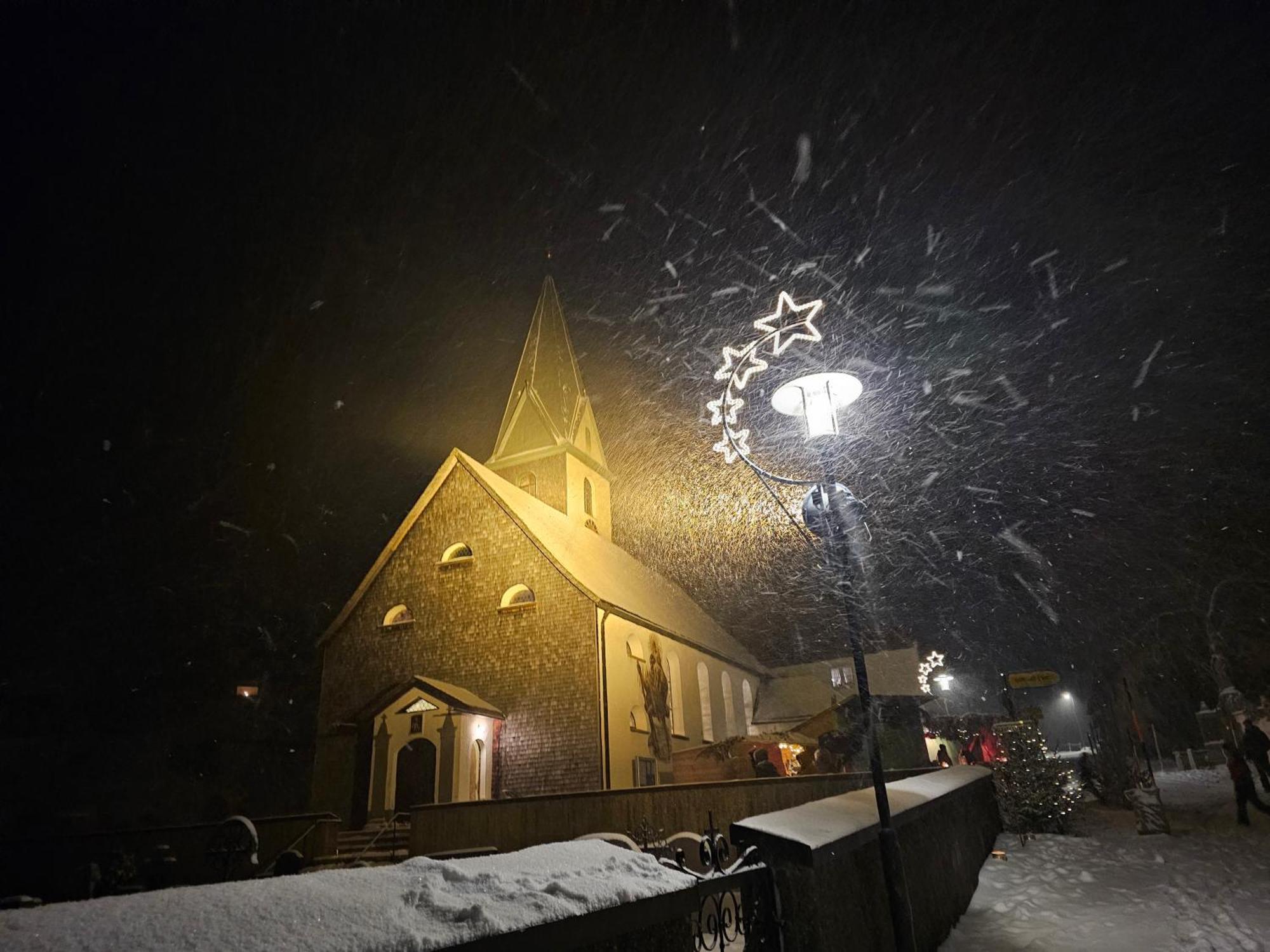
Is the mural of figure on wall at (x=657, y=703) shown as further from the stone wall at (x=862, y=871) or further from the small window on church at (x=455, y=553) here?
the stone wall at (x=862, y=871)

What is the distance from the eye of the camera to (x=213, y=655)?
1410 inches

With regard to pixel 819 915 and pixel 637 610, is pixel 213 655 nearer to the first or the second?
pixel 637 610

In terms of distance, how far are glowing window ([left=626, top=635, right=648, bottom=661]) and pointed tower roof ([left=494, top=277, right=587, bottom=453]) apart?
11326 millimetres

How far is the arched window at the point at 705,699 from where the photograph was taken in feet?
89.7

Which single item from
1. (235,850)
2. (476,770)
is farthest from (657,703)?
(235,850)

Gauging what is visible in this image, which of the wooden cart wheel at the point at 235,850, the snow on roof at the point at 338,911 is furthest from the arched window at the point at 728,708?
the snow on roof at the point at 338,911

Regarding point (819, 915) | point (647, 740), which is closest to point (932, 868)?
point (819, 915)

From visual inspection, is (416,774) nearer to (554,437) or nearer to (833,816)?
(554,437)

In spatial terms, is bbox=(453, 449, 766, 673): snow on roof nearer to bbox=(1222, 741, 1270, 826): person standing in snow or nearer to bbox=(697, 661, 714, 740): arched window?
bbox=(697, 661, 714, 740): arched window

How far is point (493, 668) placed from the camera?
64.2 ft

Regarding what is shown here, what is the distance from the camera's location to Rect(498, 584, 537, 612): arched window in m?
20.1

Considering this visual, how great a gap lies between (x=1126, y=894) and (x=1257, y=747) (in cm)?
1096

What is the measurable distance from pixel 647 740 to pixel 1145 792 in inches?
473

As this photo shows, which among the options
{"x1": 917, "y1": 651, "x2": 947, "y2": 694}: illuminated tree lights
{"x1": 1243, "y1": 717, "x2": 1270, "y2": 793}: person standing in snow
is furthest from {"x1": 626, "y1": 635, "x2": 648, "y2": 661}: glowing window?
{"x1": 917, "y1": 651, "x2": 947, "y2": 694}: illuminated tree lights
